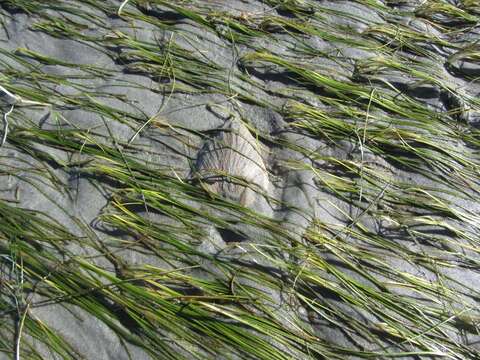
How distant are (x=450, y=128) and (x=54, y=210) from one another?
1.81 meters

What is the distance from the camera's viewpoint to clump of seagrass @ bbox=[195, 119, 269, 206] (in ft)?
8.04

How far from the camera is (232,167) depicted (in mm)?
2494

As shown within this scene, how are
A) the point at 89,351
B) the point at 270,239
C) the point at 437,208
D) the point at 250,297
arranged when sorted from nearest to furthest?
1. the point at 89,351
2. the point at 250,297
3. the point at 270,239
4. the point at 437,208

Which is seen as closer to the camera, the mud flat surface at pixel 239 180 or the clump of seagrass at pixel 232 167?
the mud flat surface at pixel 239 180

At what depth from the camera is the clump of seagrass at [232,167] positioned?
8.04 feet

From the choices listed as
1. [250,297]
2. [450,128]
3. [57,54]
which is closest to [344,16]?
[450,128]

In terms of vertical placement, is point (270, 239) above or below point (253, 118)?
below

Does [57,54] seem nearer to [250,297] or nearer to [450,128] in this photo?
[250,297]

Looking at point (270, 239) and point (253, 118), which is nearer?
point (270, 239)

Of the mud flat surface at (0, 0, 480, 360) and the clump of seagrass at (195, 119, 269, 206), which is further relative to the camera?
the clump of seagrass at (195, 119, 269, 206)

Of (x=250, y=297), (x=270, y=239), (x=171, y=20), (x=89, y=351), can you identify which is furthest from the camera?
(x=171, y=20)

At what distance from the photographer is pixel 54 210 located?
2318 mm

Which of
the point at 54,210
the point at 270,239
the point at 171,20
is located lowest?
the point at 54,210

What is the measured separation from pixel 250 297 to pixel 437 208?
92 cm
